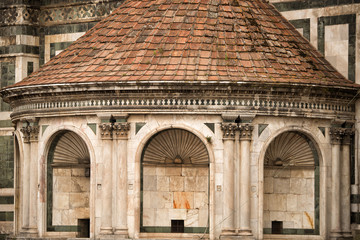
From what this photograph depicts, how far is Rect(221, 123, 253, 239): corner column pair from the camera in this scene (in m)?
35.1

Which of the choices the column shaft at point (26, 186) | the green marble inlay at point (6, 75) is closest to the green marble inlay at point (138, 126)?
the column shaft at point (26, 186)

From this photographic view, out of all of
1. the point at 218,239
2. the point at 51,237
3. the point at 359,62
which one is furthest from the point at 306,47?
the point at 51,237

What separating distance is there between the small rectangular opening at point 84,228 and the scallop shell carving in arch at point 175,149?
335 cm

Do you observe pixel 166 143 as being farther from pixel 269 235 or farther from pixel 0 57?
pixel 0 57

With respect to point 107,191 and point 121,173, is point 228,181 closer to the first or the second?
point 121,173

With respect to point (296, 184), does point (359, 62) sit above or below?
above

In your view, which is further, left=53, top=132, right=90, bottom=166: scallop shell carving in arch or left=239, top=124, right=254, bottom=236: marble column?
left=53, top=132, right=90, bottom=166: scallop shell carving in arch

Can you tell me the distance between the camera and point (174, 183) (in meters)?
36.2

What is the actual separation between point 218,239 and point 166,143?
3.40 meters

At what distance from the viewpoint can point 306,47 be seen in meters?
37.4

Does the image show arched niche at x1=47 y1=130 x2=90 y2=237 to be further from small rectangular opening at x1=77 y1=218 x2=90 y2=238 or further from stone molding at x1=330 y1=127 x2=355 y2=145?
stone molding at x1=330 y1=127 x2=355 y2=145

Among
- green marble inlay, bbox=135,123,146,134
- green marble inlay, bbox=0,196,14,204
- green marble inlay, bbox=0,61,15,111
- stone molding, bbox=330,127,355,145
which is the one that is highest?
green marble inlay, bbox=0,61,15,111

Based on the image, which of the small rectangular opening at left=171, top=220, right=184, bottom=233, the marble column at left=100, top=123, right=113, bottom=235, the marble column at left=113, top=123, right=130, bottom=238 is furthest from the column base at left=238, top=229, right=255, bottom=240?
the marble column at left=100, top=123, right=113, bottom=235

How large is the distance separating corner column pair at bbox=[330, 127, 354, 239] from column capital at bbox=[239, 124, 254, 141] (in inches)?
109
